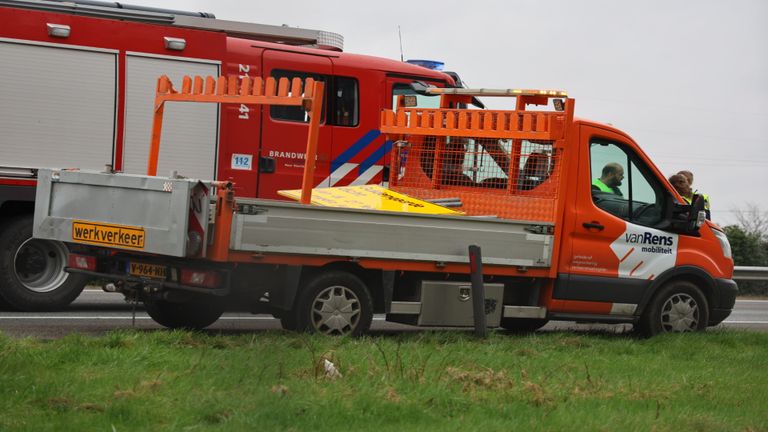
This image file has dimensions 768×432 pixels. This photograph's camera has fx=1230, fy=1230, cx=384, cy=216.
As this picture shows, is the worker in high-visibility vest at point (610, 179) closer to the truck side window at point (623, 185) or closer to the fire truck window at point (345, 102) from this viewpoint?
the truck side window at point (623, 185)

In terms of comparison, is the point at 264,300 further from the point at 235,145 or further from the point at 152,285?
the point at 235,145

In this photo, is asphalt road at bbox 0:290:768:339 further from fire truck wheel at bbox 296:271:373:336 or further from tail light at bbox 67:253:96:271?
fire truck wheel at bbox 296:271:373:336

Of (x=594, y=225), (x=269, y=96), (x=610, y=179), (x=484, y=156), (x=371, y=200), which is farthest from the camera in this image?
(x=484, y=156)

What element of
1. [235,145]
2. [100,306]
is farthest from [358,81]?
[100,306]

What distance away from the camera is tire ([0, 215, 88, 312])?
12375mm

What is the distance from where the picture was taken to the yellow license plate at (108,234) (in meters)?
9.58

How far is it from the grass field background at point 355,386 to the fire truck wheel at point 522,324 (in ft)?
6.29

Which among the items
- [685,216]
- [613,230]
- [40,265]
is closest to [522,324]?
[613,230]

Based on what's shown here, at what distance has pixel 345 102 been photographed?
47.6 feet

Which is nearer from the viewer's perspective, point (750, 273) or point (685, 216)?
point (685, 216)

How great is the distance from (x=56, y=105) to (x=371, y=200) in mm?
3725

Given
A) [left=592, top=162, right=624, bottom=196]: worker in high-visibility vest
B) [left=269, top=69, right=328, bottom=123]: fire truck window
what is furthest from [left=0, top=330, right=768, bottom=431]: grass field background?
[left=269, top=69, right=328, bottom=123]: fire truck window

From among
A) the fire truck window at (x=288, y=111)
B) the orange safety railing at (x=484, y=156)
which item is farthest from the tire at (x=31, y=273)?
the orange safety railing at (x=484, y=156)

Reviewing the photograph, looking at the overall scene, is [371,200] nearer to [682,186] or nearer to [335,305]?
[335,305]
